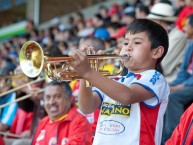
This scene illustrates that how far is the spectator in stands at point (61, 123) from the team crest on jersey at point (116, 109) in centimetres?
99

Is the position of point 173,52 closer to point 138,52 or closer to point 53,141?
point 53,141

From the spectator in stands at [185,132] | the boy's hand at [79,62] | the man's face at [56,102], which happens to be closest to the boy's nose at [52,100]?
the man's face at [56,102]

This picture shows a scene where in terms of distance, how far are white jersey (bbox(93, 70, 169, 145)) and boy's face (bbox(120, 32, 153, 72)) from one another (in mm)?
57

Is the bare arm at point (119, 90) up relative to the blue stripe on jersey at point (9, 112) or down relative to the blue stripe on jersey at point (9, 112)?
up

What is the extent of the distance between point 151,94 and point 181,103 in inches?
91.3

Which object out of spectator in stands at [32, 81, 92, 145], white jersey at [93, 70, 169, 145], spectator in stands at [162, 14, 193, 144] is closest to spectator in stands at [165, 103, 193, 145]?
white jersey at [93, 70, 169, 145]

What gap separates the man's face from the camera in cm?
405

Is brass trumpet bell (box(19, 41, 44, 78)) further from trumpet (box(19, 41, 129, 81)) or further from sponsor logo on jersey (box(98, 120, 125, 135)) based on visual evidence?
sponsor logo on jersey (box(98, 120, 125, 135))

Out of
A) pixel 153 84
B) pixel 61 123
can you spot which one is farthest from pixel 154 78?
pixel 61 123

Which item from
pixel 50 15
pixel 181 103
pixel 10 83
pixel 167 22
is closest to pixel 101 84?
pixel 181 103

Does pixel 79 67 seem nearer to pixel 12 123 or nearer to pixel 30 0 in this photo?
pixel 12 123

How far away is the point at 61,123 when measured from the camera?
12.9 feet

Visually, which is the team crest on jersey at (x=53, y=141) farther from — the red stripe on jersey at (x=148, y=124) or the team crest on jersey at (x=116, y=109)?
the red stripe on jersey at (x=148, y=124)

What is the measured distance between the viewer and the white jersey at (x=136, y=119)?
103 inches
